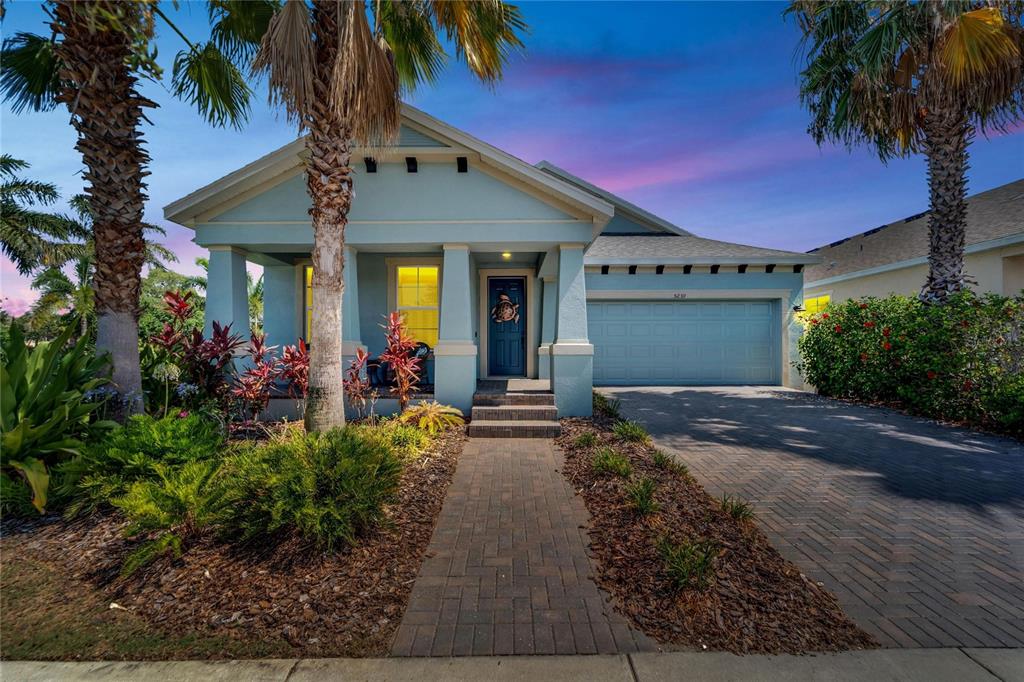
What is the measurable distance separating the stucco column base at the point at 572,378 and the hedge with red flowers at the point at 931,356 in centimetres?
691

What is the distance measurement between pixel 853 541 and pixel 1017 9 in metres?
11.2

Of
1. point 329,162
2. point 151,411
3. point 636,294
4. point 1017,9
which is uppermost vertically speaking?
point 1017,9

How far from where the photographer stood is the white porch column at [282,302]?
1015 cm

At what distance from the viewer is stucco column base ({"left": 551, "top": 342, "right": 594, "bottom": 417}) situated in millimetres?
8336

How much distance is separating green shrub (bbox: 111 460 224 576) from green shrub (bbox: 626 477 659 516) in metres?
3.50

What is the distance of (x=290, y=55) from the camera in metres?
5.30

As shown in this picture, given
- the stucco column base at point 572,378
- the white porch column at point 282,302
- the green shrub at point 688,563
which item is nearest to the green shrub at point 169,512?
the green shrub at point 688,563

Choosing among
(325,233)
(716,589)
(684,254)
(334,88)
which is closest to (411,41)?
(334,88)

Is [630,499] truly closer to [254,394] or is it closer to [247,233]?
[254,394]

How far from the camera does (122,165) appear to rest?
16.1ft

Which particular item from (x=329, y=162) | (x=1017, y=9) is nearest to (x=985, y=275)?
(x=1017, y=9)

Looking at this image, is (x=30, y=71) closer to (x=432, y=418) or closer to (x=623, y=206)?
(x=432, y=418)

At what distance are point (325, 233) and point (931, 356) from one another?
37.7 ft

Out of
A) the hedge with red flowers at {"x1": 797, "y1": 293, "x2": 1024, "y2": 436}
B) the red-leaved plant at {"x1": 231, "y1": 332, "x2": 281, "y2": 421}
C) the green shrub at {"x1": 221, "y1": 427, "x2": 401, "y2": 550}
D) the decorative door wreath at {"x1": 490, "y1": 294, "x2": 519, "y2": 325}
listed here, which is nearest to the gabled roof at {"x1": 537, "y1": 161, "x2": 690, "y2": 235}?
the hedge with red flowers at {"x1": 797, "y1": 293, "x2": 1024, "y2": 436}
